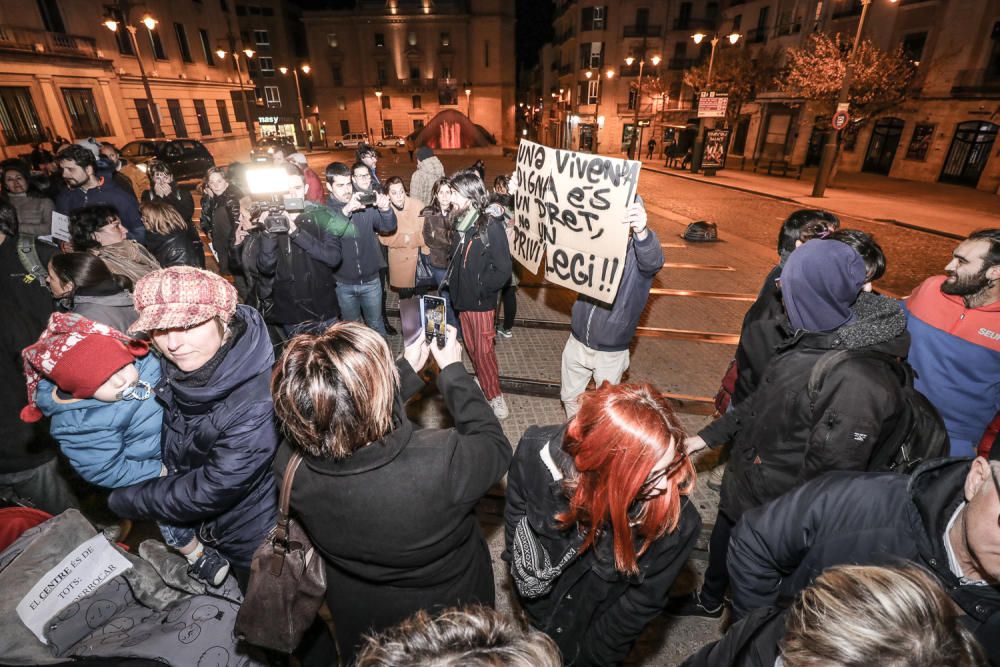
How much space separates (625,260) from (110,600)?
3.40 metres

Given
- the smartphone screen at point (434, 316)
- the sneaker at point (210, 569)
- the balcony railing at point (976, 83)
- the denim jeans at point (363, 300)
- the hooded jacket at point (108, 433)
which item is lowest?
the sneaker at point (210, 569)

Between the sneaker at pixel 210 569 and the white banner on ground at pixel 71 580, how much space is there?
0.38 m

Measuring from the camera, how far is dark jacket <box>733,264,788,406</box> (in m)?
2.88

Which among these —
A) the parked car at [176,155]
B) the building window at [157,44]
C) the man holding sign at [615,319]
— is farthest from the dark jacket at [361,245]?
the building window at [157,44]

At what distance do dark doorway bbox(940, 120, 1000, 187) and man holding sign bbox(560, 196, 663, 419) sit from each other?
2757cm

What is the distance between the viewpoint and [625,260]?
3.31 metres

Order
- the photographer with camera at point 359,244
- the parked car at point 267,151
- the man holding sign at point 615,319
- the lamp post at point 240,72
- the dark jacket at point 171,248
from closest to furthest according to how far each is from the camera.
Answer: the man holding sign at point 615,319, the photographer with camera at point 359,244, the dark jacket at point 171,248, the parked car at point 267,151, the lamp post at point 240,72

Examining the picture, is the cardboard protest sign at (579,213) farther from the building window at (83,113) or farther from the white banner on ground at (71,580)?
the building window at (83,113)

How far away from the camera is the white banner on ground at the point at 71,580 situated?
1765 mm

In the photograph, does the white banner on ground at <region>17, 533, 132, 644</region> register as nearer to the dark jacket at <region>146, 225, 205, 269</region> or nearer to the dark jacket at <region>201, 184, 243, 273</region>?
the dark jacket at <region>146, 225, 205, 269</region>

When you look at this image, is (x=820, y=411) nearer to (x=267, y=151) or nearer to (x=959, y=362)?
(x=959, y=362)

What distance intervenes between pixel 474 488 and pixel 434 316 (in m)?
0.89

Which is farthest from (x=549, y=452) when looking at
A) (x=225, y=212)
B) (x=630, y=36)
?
(x=630, y=36)

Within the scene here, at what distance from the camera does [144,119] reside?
27.6m
